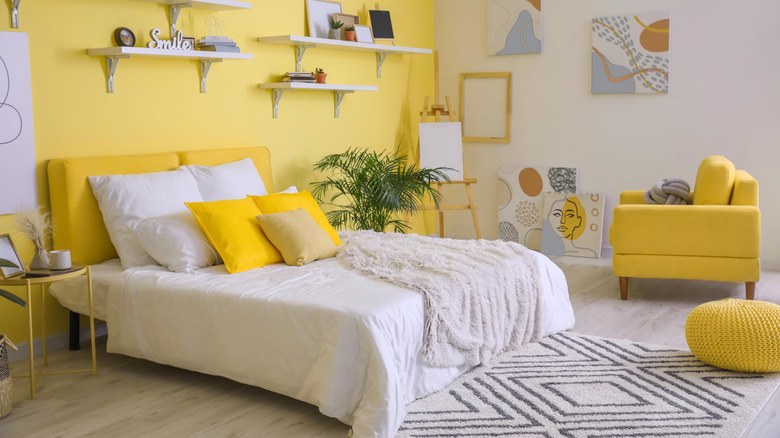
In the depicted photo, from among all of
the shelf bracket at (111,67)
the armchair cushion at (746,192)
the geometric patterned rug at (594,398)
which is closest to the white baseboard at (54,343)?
the shelf bracket at (111,67)

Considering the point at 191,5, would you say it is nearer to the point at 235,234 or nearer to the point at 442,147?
the point at 235,234

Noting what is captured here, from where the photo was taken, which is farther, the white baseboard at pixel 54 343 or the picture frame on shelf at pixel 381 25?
the picture frame on shelf at pixel 381 25

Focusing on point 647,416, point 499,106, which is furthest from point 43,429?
point 499,106

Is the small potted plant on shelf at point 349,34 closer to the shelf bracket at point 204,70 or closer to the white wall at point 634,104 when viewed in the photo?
the shelf bracket at point 204,70

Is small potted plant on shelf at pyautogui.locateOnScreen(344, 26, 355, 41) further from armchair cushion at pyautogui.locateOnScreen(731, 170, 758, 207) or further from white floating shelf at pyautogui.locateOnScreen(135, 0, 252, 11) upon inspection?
armchair cushion at pyautogui.locateOnScreen(731, 170, 758, 207)

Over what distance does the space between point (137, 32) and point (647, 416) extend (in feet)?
10.6

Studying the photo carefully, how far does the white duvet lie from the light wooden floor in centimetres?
10

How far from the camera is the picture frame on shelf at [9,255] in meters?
3.21

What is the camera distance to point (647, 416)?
2.89 meters

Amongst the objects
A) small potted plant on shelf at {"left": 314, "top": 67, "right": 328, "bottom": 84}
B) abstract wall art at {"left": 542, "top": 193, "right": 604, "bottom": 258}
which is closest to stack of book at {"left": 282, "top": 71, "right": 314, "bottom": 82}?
small potted plant on shelf at {"left": 314, "top": 67, "right": 328, "bottom": 84}

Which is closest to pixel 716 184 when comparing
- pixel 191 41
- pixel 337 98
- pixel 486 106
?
pixel 486 106

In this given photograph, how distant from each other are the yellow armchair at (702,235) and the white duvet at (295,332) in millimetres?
1807

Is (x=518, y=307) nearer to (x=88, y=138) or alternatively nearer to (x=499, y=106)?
(x=88, y=138)

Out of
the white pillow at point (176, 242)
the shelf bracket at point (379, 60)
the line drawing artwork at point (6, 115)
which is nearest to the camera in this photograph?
the line drawing artwork at point (6, 115)
